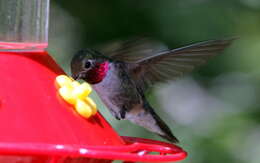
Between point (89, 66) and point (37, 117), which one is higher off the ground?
point (37, 117)

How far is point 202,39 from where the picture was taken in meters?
5.71

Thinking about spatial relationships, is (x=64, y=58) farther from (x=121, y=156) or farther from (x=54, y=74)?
(x=121, y=156)

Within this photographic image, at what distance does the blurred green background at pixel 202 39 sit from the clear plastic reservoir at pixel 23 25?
79.6 inches

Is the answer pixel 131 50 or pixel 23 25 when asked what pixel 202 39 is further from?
pixel 23 25

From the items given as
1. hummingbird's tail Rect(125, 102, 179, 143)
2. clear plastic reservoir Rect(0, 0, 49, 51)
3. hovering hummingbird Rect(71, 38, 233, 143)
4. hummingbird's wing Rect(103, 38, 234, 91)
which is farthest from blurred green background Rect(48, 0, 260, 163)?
clear plastic reservoir Rect(0, 0, 49, 51)

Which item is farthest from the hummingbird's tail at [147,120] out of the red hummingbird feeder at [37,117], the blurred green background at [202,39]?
the red hummingbird feeder at [37,117]

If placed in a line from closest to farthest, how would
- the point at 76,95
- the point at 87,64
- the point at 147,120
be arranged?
the point at 76,95
the point at 87,64
the point at 147,120

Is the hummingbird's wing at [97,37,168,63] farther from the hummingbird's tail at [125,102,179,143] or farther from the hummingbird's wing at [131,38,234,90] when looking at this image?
the hummingbird's tail at [125,102,179,143]

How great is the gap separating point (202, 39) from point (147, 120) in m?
1.45

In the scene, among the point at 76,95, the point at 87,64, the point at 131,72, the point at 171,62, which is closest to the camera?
the point at 76,95

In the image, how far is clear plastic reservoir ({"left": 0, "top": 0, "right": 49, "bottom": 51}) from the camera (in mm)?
3271

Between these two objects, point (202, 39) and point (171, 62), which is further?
point (202, 39)

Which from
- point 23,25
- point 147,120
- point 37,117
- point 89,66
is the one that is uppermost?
point 23,25

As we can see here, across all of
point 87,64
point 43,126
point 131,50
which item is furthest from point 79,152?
point 131,50
